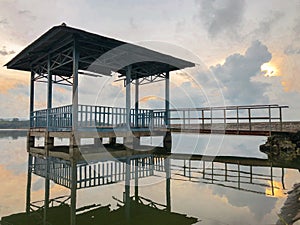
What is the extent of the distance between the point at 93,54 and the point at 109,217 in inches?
348

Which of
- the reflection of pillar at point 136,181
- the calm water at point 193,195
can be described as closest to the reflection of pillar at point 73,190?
the calm water at point 193,195

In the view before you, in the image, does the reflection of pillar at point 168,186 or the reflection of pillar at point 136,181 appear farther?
the reflection of pillar at point 136,181

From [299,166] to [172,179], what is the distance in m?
4.42

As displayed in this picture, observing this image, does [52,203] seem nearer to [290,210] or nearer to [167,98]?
[290,210]

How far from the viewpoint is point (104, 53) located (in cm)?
1105

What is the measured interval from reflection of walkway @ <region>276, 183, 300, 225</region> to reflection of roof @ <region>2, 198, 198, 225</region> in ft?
3.89

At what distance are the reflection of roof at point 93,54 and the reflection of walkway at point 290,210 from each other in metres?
7.92

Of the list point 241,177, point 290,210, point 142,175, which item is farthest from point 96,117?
point 290,210

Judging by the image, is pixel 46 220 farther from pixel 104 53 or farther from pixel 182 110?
pixel 182 110

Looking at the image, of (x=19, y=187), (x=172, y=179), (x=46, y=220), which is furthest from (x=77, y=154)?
(x=46, y=220)

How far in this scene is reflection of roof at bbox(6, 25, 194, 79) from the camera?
945 centimetres

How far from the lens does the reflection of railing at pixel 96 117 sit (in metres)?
9.81

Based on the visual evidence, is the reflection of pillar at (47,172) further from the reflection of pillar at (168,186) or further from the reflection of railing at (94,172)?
the reflection of pillar at (168,186)

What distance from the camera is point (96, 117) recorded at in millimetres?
10195
